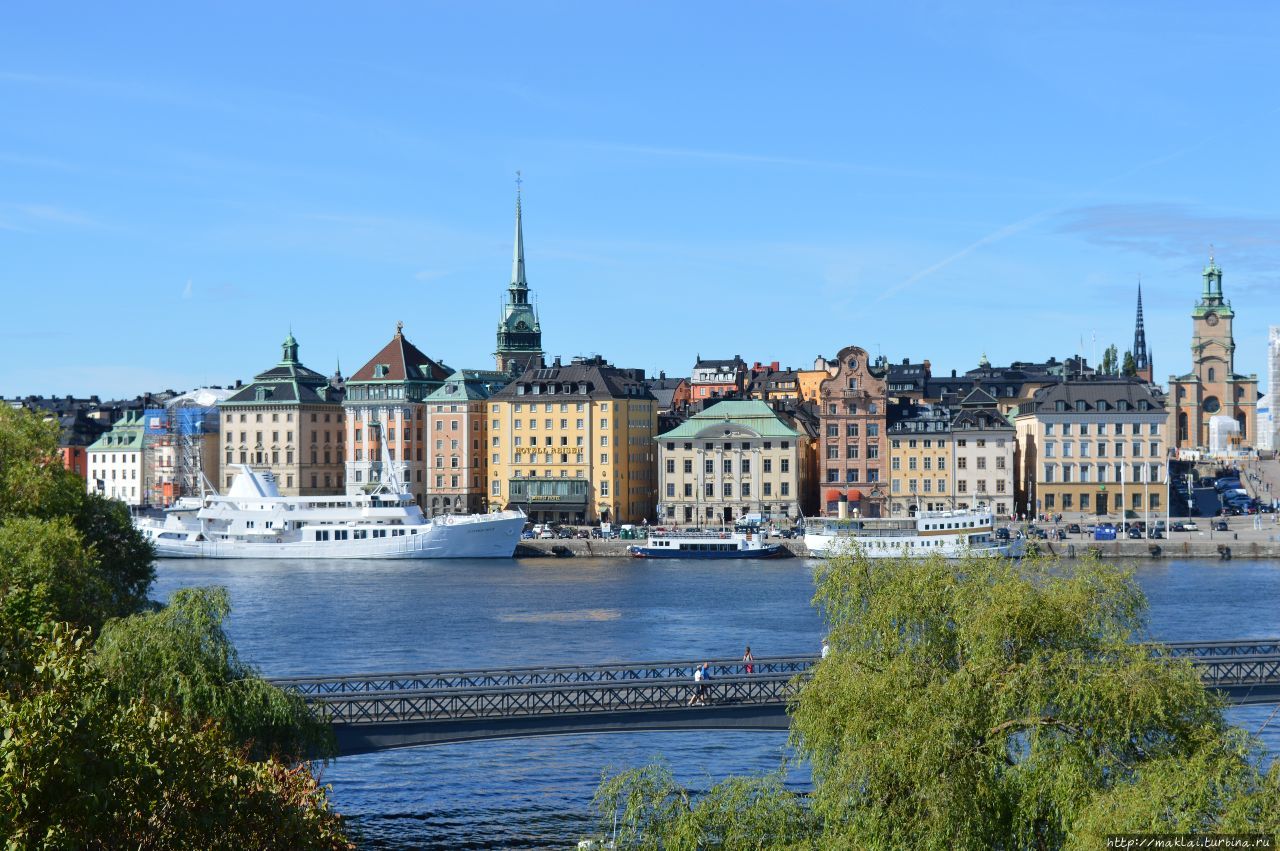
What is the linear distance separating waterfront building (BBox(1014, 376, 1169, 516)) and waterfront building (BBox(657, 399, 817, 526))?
17.1m

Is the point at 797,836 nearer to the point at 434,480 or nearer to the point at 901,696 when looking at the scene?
the point at 901,696

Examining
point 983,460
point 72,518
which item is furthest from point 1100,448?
point 72,518

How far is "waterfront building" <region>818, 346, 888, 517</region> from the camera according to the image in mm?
122812

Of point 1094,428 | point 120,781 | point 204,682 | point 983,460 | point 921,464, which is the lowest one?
point 204,682

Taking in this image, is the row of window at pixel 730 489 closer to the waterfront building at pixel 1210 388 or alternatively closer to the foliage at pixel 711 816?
the waterfront building at pixel 1210 388

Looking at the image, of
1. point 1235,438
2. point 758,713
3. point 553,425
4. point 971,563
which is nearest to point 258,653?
point 758,713

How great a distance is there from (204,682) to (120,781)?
12.8 metres

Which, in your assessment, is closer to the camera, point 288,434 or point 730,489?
point 730,489

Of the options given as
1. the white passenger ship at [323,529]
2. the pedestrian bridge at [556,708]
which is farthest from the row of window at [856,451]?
the pedestrian bridge at [556,708]

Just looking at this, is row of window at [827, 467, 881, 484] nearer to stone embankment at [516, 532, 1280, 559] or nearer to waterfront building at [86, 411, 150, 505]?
stone embankment at [516, 532, 1280, 559]

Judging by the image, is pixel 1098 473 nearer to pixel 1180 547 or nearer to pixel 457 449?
pixel 1180 547

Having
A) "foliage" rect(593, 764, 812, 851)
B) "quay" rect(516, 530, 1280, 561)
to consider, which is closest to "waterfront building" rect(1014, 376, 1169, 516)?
"quay" rect(516, 530, 1280, 561)

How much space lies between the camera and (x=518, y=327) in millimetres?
162125

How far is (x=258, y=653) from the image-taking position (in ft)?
192
